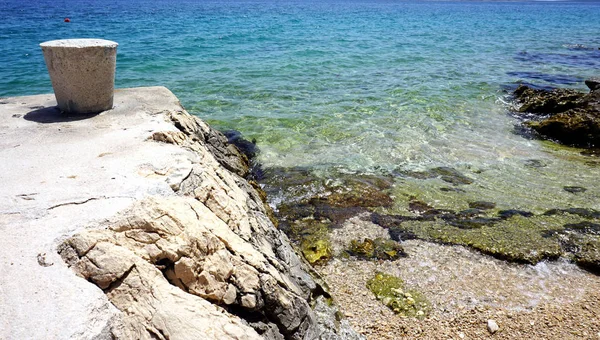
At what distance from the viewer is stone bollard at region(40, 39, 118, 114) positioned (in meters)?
6.39

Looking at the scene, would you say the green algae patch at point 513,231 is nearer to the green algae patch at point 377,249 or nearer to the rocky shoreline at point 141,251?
the green algae patch at point 377,249

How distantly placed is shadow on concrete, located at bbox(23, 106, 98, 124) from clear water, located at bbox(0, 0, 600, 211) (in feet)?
14.2

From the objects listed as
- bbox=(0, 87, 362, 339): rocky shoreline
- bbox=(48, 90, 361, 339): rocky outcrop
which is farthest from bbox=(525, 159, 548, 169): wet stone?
bbox=(48, 90, 361, 339): rocky outcrop

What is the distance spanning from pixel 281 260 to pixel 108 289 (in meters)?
2.20

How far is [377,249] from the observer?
6.66 metres

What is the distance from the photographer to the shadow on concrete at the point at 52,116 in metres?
6.66

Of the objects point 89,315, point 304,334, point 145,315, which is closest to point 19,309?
point 89,315

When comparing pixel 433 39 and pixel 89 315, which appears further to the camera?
pixel 433 39

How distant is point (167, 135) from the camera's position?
581cm

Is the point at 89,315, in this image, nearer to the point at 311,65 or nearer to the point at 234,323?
the point at 234,323

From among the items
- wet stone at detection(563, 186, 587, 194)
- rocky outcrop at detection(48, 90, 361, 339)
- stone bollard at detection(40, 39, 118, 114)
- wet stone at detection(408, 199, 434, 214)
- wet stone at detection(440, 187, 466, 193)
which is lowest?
wet stone at detection(408, 199, 434, 214)

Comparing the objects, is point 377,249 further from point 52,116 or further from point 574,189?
point 52,116

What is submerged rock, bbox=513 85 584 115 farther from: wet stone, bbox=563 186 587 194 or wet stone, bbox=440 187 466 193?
wet stone, bbox=440 187 466 193

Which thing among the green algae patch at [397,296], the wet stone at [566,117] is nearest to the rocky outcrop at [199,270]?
the green algae patch at [397,296]
